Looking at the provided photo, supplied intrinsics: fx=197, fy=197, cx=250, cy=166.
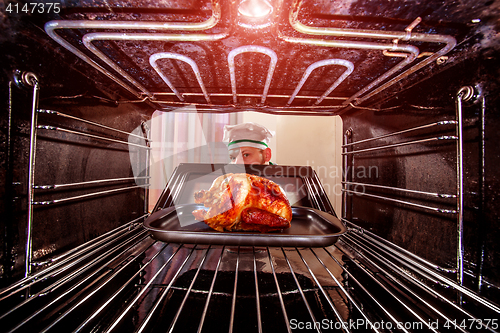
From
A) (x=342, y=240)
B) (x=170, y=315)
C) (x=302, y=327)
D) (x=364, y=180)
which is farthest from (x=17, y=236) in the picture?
(x=364, y=180)

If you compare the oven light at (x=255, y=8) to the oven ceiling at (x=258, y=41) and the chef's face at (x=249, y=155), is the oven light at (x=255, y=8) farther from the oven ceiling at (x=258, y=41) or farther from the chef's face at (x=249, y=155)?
the chef's face at (x=249, y=155)

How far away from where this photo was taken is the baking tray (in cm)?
69

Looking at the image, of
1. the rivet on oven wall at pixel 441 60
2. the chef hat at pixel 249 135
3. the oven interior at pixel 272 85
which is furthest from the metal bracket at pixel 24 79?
the chef hat at pixel 249 135

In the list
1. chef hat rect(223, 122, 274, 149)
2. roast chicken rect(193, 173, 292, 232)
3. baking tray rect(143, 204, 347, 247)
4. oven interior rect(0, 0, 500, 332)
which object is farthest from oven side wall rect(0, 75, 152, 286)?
chef hat rect(223, 122, 274, 149)

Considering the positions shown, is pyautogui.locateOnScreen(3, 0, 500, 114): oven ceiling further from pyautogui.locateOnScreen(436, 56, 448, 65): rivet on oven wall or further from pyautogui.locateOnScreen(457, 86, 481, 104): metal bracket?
pyautogui.locateOnScreen(457, 86, 481, 104): metal bracket

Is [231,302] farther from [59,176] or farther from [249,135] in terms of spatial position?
[249,135]

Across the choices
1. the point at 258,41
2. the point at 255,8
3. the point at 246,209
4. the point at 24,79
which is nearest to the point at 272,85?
the point at 258,41

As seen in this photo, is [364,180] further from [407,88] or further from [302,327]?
[302,327]

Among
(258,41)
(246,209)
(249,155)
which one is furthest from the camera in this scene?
(249,155)

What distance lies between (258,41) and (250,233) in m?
0.68

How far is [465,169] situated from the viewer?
2.06 feet

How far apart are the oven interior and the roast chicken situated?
5.8 inches

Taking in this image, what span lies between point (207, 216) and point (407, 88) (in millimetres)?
1035

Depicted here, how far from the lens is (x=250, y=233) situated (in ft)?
2.41
